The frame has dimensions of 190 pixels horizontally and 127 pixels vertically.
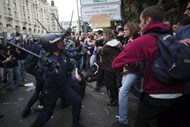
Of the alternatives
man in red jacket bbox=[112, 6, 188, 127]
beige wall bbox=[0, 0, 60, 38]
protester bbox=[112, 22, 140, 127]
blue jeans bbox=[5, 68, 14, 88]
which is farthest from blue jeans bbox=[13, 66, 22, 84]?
beige wall bbox=[0, 0, 60, 38]

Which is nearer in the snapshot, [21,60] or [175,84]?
[175,84]

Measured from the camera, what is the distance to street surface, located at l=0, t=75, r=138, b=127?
4.57 metres

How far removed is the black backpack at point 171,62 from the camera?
6.81 feet

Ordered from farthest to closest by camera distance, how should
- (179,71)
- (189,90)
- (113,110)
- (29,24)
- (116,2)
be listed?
(29,24) < (116,2) < (113,110) < (189,90) < (179,71)

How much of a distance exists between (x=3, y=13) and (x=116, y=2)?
52.1 metres

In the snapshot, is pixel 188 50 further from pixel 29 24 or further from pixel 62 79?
pixel 29 24

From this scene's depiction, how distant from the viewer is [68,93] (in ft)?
A: 13.1

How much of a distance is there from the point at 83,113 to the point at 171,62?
11.0ft

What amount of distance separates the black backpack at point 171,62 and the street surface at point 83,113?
89.6 inches

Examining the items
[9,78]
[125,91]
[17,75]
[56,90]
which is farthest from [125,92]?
[17,75]

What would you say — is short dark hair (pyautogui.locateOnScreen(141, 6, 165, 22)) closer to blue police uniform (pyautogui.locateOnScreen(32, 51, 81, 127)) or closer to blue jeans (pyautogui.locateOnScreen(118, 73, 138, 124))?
blue jeans (pyautogui.locateOnScreen(118, 73, 138, 124))

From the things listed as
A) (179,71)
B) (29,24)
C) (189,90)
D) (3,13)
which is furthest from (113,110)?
(29,24)

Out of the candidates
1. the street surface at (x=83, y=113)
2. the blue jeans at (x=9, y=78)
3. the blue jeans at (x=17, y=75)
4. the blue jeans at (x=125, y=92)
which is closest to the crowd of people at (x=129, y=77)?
the blue jeans at (x=125, y=92)

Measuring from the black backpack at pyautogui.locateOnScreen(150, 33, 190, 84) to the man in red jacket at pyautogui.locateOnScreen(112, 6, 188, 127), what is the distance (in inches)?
3.2
